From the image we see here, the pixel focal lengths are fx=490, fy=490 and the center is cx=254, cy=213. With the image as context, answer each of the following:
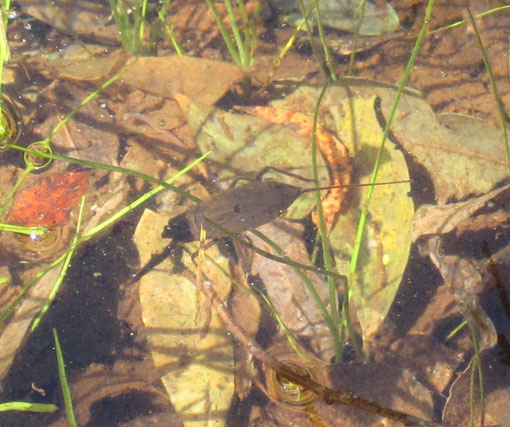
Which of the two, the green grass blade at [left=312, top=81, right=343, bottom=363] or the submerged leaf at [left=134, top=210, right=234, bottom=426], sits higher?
the green grass blade at [left=312, top=81, right=343, bottom=363]

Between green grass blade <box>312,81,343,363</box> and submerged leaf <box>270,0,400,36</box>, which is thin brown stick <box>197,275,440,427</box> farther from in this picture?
submerged leaf <box>270,0,400,36</box>

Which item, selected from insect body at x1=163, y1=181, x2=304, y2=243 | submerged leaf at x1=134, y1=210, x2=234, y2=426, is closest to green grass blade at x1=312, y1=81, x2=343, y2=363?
insect body at x1=163, y1=181, x2=304, y2=243

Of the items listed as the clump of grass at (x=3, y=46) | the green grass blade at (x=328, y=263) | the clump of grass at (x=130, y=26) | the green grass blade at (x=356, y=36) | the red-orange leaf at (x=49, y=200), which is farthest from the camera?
the green grass blade at (x=356, y=36)

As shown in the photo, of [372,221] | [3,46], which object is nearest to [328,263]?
[372,221]

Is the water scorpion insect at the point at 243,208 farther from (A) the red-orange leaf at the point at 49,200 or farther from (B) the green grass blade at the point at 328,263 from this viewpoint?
(A) the red-orange leaf at the point at 49,200

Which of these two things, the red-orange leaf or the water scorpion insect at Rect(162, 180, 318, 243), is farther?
the red-orange leaf

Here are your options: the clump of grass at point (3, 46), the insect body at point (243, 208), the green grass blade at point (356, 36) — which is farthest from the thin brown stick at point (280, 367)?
the green grass blade at point (356, 36)

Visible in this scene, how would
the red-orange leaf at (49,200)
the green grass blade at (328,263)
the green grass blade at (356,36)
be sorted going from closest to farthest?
the green grass blade at (328,263), the red-orange leaf at (49,200), the green grass blade at (356,36)

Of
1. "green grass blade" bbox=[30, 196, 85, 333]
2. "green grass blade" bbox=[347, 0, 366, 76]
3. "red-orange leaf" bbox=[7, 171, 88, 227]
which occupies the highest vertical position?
"green grass blade" bbox=[347, 0, 366, 76]

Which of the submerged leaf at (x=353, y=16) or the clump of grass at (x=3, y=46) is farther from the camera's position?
the submerged leaf at (x=353, y=16)
